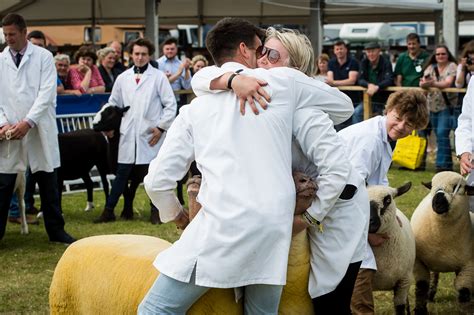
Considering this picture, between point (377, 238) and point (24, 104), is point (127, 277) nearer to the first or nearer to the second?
point (377, 238)

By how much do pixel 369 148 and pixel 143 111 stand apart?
5.32 meters

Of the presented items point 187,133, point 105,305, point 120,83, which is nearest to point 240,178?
point 187,133

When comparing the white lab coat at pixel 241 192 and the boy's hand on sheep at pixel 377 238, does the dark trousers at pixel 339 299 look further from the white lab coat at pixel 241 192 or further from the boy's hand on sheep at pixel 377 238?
the boy's hand on sheep at pixel 377 238

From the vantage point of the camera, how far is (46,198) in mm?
8867

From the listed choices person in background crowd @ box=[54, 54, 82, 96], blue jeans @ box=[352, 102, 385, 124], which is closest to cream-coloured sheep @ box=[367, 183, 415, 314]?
person in background crowd @ box=[54, 54, 82, 96]

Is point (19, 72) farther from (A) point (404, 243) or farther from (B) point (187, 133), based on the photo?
(B) point (187, 133)

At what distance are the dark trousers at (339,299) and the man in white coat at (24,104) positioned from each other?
498 cm

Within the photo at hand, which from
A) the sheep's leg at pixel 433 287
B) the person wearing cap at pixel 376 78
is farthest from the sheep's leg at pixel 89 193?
the person wearing cap at pixel 376 78

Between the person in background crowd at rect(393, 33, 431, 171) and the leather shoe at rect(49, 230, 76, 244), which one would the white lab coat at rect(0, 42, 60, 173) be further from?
the person in background crowd at rect(393, 33, 431, 171)

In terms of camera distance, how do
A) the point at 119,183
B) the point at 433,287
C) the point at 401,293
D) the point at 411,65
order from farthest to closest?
the point at 411,65 < the point at 119,183 < the point at 433,287 < the point at 401,293

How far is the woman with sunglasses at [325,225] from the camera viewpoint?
3.91 m

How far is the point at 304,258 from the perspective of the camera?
396 cm

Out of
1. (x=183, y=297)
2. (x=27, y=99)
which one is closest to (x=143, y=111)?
(x=27, y=99)

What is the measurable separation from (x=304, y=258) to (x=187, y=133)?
0.76m
